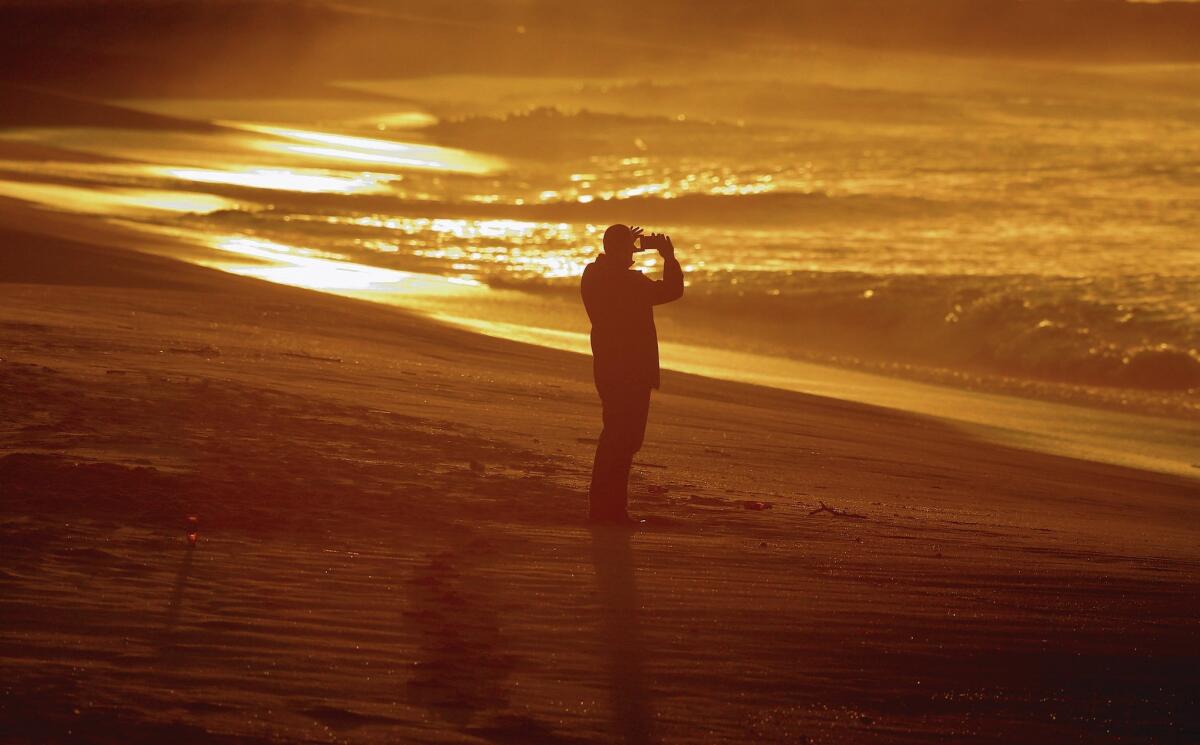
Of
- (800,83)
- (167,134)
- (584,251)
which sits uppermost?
(800,83)

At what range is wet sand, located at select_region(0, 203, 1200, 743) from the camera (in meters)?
4.72

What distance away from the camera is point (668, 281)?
6914 mm

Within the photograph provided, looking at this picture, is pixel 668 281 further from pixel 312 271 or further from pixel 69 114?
pixel 69 114

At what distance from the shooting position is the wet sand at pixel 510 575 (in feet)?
15.5

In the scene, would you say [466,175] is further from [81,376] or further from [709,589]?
[709,589]

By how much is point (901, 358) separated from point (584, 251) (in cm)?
817

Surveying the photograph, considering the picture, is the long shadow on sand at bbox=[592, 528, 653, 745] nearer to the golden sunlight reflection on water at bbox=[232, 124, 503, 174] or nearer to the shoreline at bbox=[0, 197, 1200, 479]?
the shoreline at bbox=[0, 197, 1200, 479]

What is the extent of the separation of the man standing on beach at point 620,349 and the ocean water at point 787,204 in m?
10.1

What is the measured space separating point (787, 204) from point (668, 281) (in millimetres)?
31987

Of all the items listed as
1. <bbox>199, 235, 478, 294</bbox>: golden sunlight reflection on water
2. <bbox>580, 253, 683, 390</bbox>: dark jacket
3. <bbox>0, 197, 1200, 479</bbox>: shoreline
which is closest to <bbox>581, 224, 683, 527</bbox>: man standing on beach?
<bbox>580, 253, 683, 390</bbox>: dark jacket

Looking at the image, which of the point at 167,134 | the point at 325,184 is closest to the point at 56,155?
the point at 325,184

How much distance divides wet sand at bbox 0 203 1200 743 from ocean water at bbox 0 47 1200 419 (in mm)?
7691

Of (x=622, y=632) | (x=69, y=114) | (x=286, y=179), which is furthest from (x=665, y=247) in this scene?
(x=69, y=114)

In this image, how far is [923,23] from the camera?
64.4m
